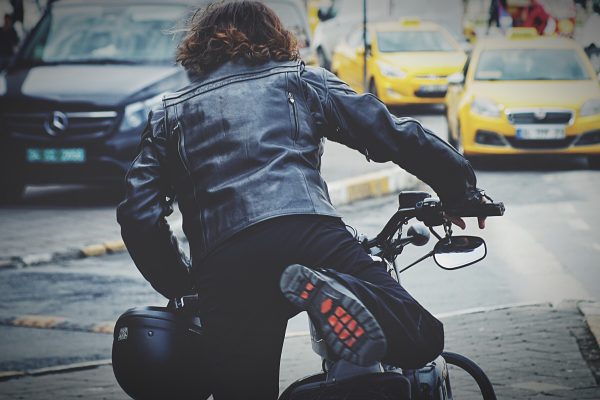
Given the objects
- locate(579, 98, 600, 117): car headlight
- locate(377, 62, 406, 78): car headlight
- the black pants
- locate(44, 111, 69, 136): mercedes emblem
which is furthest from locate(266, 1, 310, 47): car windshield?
the black pants

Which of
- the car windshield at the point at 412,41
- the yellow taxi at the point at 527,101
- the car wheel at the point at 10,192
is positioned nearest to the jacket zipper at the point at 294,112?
the car wheel at the point at 10,192

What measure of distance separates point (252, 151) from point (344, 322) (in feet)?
1.82

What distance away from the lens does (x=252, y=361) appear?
287 cm

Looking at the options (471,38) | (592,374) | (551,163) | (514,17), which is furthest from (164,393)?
(471,38)

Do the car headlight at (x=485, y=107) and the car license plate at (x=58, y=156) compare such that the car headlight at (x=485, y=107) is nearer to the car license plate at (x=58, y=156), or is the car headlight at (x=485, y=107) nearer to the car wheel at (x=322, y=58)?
the car license plate at (x=58, y=156)

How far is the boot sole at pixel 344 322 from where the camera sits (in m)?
2.58

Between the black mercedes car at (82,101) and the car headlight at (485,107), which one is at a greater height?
the black mercedes car at (82,101)

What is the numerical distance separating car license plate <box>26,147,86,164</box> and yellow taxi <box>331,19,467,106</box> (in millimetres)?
9234

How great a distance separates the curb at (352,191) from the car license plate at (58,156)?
A: 5.06ft

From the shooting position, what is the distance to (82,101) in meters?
11.3

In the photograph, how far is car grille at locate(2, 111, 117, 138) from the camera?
1127 centimetres

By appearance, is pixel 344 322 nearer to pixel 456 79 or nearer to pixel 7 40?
pixel 456 79

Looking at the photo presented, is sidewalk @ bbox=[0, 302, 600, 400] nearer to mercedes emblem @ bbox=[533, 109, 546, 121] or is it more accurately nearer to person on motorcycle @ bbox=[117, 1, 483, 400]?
person on motorcycle @ bbox=[117, 1, 483, 400]

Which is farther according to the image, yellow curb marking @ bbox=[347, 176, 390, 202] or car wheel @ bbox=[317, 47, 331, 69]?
car wheel @ bbox=[317, 47, 331, 69]
